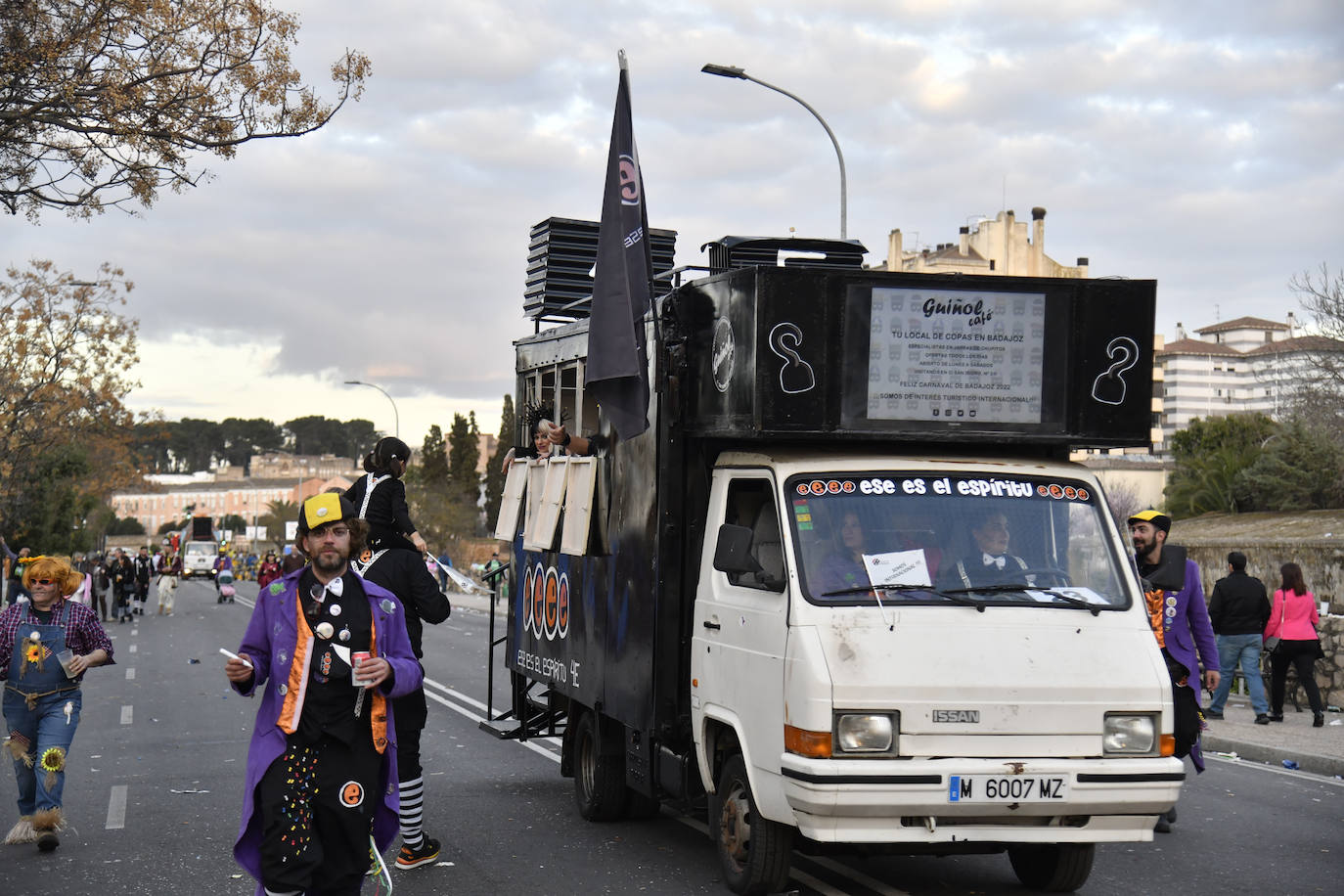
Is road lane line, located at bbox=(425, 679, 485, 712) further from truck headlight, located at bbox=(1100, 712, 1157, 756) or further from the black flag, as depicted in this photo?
truck headlight, located at bbox=(1100, 712, 1157, 756)

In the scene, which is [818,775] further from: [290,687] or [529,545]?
[529,545]

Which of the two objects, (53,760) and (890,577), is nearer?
(890,577)

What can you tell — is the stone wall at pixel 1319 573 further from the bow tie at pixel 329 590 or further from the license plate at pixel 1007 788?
the bow tie at pixel 329 590

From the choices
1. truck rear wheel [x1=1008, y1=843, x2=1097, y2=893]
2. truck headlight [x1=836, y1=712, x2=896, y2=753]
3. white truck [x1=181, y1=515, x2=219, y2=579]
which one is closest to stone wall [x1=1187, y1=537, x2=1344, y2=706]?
truck rear wheel [x1=1008, y1=843, x2=1097, y2=893]

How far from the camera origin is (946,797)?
6336 millimetres

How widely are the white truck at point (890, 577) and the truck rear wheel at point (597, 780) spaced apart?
614 millimetres

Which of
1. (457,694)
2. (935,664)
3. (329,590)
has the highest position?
(329,590)

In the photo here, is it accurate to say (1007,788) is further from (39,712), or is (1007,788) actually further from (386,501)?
(39,712)

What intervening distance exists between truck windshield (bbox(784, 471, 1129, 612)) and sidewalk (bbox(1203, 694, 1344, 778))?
677 centimetres

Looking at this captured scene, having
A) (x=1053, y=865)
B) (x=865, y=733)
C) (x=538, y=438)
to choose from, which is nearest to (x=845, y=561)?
(x=865, y=733)

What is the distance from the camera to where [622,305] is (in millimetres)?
8352

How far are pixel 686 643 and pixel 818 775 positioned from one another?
→ 1.82m

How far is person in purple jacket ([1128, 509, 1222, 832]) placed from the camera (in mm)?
8812

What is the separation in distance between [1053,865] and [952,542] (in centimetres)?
172
